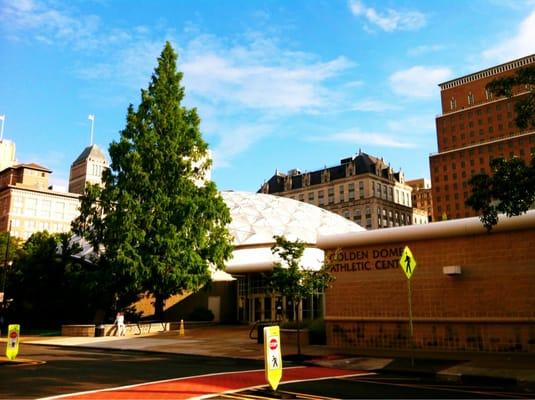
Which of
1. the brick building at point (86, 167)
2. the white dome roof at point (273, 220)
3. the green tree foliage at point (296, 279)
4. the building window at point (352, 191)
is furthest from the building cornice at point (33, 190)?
the green tree foliage at point (296, 279)

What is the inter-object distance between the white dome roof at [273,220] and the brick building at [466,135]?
87.0 m

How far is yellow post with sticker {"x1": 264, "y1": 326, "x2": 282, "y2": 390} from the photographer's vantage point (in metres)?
11.1

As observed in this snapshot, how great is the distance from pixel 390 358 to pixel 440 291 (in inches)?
141

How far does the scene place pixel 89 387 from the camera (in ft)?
38.9

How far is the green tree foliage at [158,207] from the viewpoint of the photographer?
32781mm

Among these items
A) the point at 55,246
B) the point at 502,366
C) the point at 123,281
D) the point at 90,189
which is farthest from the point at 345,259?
the point at 55,246

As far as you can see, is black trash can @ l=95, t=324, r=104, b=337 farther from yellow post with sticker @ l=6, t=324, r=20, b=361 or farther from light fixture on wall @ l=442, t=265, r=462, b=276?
light fixture on wall @ l=442, t=265, r=462, b=276

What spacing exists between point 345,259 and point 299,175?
428ft

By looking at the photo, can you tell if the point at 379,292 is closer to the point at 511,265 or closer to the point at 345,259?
the point at 345,259

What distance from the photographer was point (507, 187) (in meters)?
14.1

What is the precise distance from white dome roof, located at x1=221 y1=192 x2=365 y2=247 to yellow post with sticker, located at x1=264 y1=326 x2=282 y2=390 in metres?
30.5

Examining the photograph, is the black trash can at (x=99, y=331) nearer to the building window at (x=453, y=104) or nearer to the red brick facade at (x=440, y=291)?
the red brick facade at (x=440, y=291)

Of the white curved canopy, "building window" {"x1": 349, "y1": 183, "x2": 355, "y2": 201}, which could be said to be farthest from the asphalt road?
"building window" {"x1": 349, "y1": 183, "x2": 355, "y2": 201}

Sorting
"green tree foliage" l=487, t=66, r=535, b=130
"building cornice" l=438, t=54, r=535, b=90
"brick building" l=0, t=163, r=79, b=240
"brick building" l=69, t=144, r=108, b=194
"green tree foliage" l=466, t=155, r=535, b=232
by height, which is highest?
"building cornice" l=438, t=54, r=535, b=90
